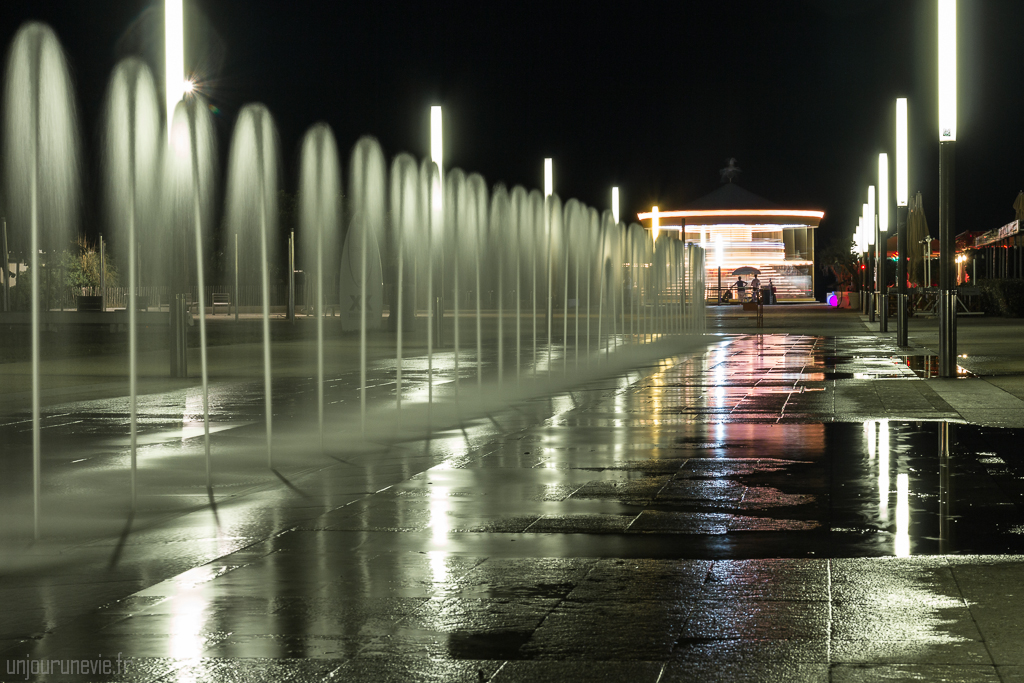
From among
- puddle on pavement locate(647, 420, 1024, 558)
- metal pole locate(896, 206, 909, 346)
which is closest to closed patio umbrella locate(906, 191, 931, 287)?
metal pole locate(896, 206, 909, 346)

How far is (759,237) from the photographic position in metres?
97.2

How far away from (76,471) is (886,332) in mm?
27844

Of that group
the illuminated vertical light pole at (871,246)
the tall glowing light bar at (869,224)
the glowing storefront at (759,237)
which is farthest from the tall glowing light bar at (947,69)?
the glowing storefront at (759,237)

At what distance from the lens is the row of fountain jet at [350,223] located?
8844mm

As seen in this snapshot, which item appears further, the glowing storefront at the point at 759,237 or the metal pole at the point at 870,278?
the glowing storefront at the point at 759,237

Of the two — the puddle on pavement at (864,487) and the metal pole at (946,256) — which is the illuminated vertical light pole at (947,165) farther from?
the puddle on pavement at (864,487)

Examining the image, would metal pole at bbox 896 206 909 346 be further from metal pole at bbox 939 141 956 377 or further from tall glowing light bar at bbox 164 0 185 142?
tall glowing light bar at bbox 164 0 185 142

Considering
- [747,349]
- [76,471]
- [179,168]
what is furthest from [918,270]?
[76,471]

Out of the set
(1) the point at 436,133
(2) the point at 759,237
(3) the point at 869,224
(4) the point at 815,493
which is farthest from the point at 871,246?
(4) the point at 815,493

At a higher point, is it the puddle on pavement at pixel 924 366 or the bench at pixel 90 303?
the bench at pixel 90 303

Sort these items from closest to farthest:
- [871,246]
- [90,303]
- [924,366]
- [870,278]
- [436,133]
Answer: [924,366]
[436,133]
[870,278]
[871,246]
[90,303]

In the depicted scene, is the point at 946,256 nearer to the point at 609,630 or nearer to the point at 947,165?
the point at 947,165

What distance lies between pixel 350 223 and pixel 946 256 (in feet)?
49.2

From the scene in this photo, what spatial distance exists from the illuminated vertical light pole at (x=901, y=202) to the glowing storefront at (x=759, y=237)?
66250 mm
